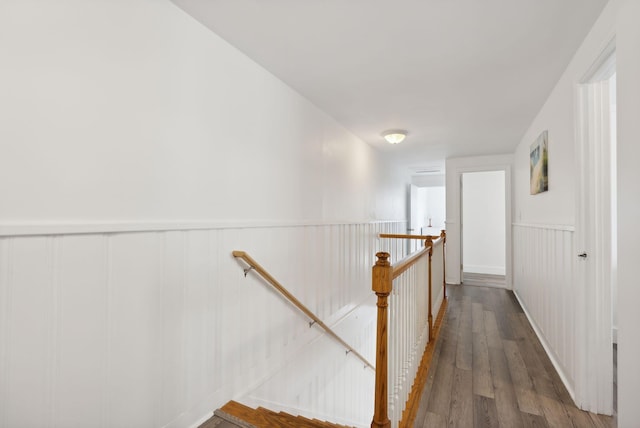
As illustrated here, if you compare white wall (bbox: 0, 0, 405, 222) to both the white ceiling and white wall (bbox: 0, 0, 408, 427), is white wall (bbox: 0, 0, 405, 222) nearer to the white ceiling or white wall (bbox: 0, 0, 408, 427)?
white wall (bbox: 0, 0, 408, 427)

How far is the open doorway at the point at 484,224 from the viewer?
23.2 ft

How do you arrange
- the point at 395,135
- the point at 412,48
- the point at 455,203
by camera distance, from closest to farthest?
1. the point at 412,48
2. the point at 395,135
3. the point at 455,203

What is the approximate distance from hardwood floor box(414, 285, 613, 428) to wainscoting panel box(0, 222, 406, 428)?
1.21 meters

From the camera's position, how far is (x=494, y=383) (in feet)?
7.65

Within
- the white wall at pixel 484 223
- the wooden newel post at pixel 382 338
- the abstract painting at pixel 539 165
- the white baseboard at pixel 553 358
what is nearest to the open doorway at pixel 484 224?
the white wall at pixel 484 223

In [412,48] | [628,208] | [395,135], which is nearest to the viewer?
[628,208]

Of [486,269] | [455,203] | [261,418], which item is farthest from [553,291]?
[486,269]

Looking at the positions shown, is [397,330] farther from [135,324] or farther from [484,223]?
[484,223]

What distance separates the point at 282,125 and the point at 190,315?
66.8 inches

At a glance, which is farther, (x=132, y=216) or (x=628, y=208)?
(x=132, y=216)

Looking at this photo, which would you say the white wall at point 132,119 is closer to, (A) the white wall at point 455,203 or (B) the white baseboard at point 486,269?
(A) the white wall at point 455,203

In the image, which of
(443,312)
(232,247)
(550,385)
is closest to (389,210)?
(443,312)

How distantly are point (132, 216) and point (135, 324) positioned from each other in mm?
525

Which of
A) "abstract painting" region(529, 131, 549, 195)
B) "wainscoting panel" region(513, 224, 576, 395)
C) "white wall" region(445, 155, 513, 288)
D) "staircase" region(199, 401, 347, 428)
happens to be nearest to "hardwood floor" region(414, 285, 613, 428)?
"wainscoting panel" region(513, 224, 576, 395)
